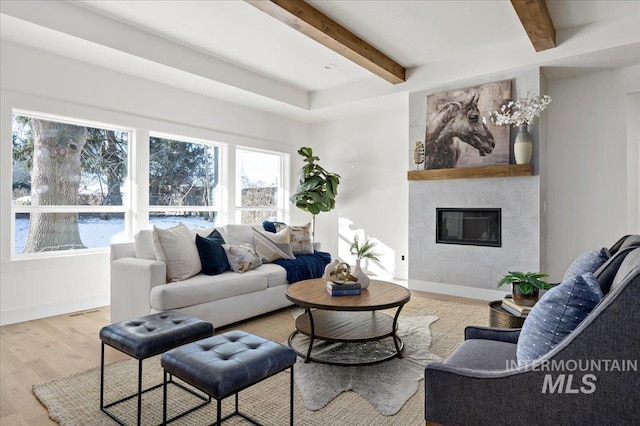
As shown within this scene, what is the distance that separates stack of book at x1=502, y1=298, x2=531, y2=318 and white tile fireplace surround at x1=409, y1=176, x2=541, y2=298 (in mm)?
2176

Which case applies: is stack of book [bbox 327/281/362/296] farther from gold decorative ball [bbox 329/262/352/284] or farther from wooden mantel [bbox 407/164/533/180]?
wooden mantel [bbox 407/164/533/180]

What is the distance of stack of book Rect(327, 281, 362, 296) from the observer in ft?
9.18

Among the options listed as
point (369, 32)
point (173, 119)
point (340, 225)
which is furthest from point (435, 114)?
point (173, 119)

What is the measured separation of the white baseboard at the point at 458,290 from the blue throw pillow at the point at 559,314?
349 cm

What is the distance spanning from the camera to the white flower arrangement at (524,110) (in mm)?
3914

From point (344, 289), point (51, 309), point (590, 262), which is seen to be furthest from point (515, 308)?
point (51, 309)

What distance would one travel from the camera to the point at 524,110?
4035 millimetres

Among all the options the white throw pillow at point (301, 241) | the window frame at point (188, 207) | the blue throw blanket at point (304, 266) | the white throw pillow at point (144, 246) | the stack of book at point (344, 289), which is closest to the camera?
the stack of book at point (344, 289)

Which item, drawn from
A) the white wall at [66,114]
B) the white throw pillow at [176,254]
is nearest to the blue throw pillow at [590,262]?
the white throw pillow at [176,254]

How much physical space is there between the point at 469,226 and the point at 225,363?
3.98 meters

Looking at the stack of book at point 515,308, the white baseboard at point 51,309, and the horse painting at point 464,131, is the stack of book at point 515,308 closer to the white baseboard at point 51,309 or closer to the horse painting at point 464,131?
the horse painting at point 464,131

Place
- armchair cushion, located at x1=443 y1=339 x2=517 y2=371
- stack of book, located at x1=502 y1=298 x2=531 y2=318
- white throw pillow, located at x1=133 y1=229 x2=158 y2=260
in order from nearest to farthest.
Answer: armchair cushion, located at x1=443 y1=339 x2=517 y2=371 → stack of book, located at x1=502 y1=298 x2=531 y2=318 → white throw pillow, located at x1=133 y1=229 x2=158 y2=260

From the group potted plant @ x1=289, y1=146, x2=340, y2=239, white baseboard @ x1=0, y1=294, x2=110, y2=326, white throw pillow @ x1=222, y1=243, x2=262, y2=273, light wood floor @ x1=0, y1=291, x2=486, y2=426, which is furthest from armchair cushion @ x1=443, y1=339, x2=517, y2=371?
potted plant @ x1=289, y1=146, x2=340, y2=239

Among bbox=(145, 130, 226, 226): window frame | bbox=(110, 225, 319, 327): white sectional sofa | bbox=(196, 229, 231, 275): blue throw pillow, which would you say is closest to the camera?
bbox=(110, 225, 319, 327): white sectional sofa
